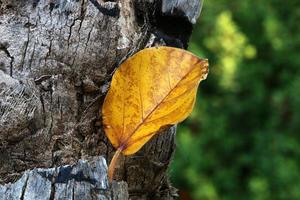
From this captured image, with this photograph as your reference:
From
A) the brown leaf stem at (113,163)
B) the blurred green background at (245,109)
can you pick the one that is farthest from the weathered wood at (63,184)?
the blurred green background at (245,109)

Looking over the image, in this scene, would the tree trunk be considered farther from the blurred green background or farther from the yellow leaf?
the blurred green background

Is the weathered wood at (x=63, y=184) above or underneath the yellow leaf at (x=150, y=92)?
underneath

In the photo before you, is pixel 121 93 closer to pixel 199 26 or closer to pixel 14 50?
pixel 14 50

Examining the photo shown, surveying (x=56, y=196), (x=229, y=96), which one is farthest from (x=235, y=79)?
(x=56, y=196)

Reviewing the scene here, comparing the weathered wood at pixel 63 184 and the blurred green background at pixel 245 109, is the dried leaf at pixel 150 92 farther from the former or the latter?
the blurred green background at pixel 245 109

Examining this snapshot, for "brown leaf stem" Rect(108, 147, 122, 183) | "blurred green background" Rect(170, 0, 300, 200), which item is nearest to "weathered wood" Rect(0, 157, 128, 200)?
"brown leaf stem" Rect(108, 147, 122, 183)

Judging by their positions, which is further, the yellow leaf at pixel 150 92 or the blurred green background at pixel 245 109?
the blurred green background at pixel 245 109
